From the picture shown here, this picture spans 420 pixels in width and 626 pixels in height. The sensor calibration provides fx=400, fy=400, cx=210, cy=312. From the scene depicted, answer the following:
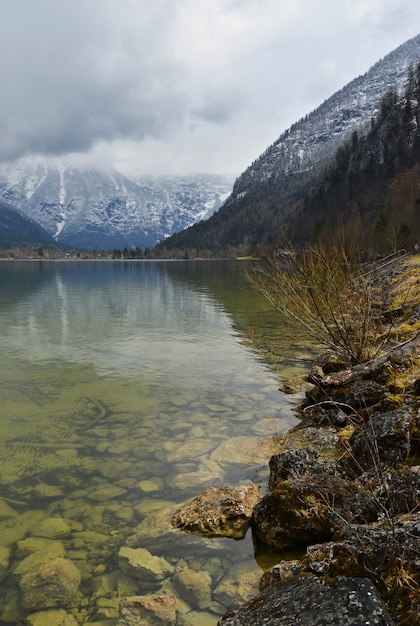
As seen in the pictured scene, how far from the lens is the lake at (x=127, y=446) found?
26.8 ft

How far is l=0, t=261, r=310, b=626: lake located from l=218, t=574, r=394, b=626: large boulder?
2.12 metres

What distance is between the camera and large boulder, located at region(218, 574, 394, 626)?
4352 millimetres

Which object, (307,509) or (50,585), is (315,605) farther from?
(50,585)

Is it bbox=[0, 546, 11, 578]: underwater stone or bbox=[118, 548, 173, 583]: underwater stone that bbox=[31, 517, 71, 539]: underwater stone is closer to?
bbox=[0, 546, 11, 578]: underwater stone

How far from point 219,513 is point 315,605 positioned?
4960 millimetres

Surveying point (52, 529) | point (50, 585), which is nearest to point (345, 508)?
point (50, 585)

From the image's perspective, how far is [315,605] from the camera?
4.77 m

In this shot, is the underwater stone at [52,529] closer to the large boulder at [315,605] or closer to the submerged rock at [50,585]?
the submerged rock at [50,585]

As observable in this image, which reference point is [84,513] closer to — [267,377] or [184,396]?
[184,396]

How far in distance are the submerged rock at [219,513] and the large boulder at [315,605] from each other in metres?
3.40

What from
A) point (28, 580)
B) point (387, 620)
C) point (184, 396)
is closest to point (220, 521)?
point (28, 580)

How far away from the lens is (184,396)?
19.2 m

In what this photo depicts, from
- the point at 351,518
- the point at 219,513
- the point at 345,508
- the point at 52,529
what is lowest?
the point at 52,529

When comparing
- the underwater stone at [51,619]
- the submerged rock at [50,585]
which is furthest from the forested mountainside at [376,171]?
→ the underwater stone at [51,619]
